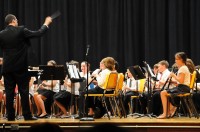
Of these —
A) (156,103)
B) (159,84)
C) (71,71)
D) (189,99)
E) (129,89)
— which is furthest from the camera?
(129,89)

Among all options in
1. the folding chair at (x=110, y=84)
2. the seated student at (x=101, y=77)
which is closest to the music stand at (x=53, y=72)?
the seated student at (x=101, y=77)

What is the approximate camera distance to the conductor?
7.65 meters

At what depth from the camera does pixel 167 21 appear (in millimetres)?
14047

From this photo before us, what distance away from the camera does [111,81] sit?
8789 millimetres

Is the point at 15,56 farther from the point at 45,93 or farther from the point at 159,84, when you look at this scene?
the point at 159,84

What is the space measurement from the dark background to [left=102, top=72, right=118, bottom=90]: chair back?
5.16 meters

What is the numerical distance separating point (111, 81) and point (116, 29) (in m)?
5.56

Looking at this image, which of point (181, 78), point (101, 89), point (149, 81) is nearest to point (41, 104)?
point (101, 89)

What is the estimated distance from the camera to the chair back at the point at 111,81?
8.73 m

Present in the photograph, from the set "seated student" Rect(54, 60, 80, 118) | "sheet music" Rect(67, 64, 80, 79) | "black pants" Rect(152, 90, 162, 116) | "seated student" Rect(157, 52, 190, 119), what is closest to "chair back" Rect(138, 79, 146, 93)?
"black pants" Rect(152, 90, 162, 116)

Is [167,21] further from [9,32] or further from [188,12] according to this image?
[9,32]

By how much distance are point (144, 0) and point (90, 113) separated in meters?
5.56

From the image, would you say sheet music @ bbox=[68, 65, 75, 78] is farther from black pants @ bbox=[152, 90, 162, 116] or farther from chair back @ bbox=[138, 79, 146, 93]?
chair back @ bbox=[138, 79, 146, 93]

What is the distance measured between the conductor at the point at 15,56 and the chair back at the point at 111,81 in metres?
1.80
